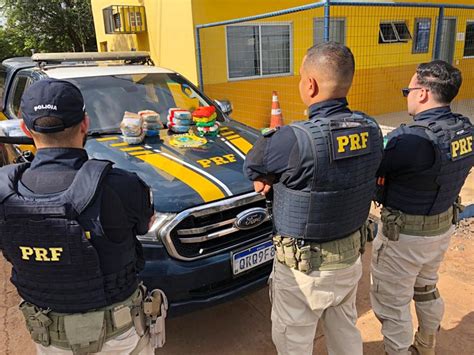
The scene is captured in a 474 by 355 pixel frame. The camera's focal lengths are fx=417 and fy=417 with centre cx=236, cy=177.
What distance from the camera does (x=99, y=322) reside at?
158 centimetres

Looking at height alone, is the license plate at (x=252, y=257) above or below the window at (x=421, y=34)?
below

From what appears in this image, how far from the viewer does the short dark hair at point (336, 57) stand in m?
1.78

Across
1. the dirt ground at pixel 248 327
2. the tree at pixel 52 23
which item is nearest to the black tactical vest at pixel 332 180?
the dirt ground at pixel 248 327

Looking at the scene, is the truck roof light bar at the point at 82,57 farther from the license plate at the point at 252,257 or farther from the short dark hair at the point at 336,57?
the short dark hair at the point at 336,57

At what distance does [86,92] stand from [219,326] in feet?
7.47

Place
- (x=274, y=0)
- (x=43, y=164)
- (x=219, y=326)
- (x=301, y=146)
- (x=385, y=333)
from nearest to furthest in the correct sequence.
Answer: (x=43, y=164)
(x=301, y=146)
(x=385, y=333)
(x=219, y=326)
(x=274, y=0)

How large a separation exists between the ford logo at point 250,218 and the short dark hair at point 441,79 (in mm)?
1191

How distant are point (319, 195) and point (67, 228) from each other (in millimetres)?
1016

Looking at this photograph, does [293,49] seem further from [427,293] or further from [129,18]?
[427,293]

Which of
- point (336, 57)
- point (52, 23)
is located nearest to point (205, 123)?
point (336, 57)

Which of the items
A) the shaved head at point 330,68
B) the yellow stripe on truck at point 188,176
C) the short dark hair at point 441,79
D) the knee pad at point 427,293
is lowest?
the knee pad at point 427,293

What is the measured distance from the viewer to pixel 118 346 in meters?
1.67

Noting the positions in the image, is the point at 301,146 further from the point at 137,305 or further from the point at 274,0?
the point at 274,0

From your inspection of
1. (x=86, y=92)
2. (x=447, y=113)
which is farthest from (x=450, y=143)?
(x=86, y=92)
